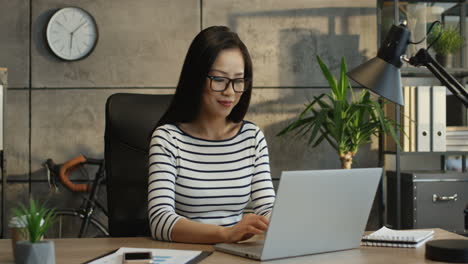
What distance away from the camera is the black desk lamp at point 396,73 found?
1362 mm

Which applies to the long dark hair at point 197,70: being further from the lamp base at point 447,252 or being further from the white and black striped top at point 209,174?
the lamp base at point 447,252

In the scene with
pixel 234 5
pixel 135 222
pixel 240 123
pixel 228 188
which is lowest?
pixel 135 222

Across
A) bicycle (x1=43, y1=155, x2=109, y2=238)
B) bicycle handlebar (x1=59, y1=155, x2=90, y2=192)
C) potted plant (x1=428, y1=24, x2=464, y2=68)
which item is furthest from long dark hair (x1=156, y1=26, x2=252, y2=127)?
potted plant (x1=428, y1=24, x2=464, y2=68)

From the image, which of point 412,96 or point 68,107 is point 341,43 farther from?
point 68,107

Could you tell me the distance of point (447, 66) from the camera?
3889 millimetres

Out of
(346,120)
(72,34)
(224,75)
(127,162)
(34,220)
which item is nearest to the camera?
(34,220)

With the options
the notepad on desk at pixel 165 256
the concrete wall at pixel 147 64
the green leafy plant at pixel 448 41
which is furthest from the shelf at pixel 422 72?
the notepad on desk at pixel 165 256

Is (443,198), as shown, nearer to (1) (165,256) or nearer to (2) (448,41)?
(2) (448,41)

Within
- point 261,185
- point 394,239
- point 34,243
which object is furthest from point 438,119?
point 34,243

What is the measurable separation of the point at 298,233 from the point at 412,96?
2501 mm

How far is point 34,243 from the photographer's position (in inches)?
47.9

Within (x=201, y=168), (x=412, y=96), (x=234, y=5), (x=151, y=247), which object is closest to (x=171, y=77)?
(x=234, y=5)

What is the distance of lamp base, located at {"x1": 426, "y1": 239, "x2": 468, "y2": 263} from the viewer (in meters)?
1.36

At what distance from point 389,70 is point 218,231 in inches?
23.0
